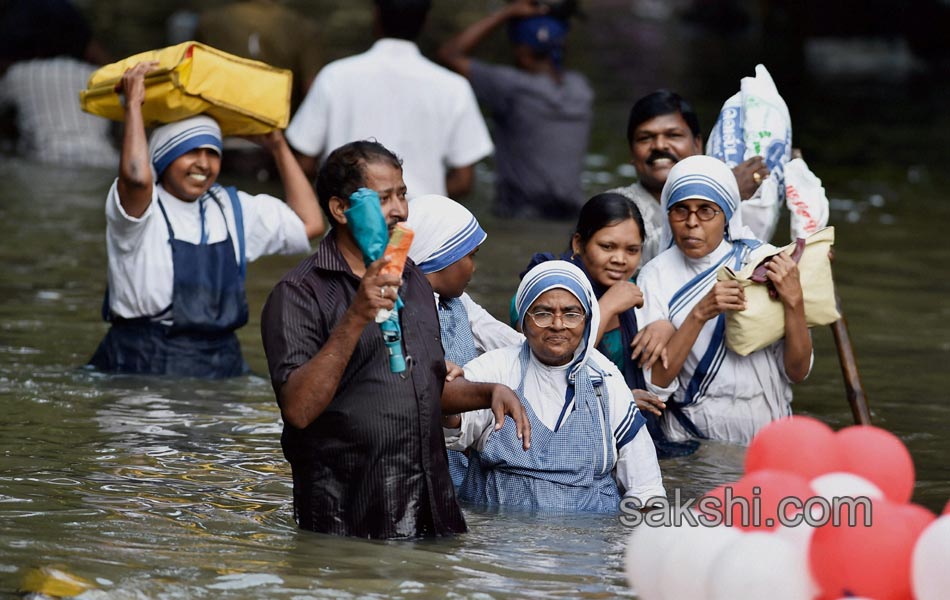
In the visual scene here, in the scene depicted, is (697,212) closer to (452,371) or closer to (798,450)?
(452,371)

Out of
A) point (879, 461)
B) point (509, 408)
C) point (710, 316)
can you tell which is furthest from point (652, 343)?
point (879, 461)

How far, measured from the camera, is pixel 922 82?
2748 centimetres

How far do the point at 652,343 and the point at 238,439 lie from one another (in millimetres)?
1911

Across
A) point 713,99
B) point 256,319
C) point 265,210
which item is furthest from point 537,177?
point 713,99

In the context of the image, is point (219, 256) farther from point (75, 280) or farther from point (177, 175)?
point (75, 280)

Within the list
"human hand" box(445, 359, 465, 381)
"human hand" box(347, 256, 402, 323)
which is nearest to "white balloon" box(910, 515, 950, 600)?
"human hand" box(347, 256, 402, 323)

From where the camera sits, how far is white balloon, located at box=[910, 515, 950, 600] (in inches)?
156

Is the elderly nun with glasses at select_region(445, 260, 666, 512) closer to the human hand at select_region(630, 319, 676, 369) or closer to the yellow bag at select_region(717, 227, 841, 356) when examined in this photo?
the human hand at select_region(630, 319, 676, 369)

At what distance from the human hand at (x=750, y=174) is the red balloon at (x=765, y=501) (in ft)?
9.07

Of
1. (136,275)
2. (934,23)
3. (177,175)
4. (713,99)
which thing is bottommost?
(136,275)

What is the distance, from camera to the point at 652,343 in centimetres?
654

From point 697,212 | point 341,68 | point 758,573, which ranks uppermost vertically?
point 341,68

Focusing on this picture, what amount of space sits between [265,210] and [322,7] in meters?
29.2

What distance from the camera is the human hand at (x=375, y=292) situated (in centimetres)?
470
